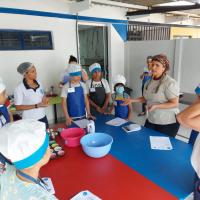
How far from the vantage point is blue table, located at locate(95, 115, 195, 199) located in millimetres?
1160

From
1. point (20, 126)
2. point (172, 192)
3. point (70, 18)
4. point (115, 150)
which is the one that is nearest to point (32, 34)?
point (70, 18)

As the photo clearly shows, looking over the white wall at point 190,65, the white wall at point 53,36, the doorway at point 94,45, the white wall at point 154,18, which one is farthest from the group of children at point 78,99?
the white wall at point 154,18

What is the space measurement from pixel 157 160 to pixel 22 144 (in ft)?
3.21

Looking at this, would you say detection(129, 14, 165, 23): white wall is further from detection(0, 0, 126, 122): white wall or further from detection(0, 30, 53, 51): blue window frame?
detection(0, 30, 53, 51): blue window frame

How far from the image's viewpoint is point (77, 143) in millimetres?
1659

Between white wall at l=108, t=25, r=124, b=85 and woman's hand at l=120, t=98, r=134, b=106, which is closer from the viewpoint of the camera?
woman's hand at l=120, t=98, r=134, b=106

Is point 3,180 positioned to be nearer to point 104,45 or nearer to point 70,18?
point 70,18

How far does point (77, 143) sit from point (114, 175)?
20.0 inches

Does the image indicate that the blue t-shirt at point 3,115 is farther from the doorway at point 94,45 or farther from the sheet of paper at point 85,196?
the doorway at point 94,45

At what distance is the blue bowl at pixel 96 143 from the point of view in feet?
4.69

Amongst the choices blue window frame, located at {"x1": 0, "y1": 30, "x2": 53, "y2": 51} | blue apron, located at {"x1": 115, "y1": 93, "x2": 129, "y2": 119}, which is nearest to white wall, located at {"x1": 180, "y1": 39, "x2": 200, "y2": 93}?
blue apron, located at {"x1": 115, "y1": 93, "x2": 129, "y2": 119}

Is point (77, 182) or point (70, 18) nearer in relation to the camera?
point (77, 182)

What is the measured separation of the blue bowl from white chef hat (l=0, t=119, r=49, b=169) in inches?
23.8

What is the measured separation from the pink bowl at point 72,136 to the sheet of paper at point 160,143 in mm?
616
